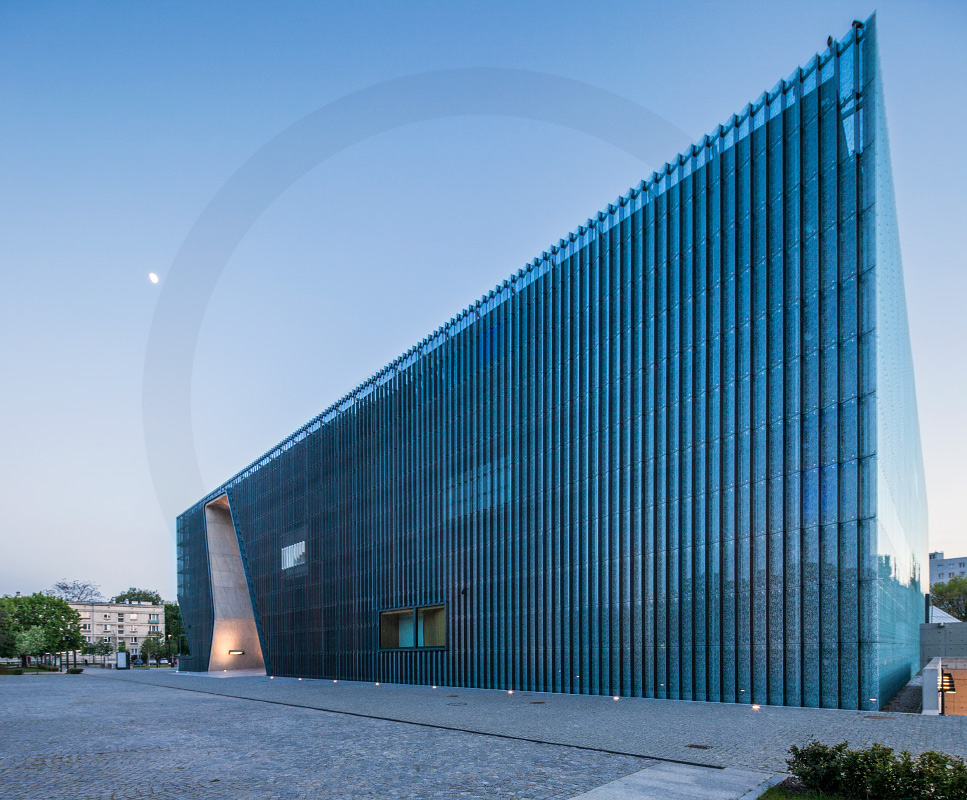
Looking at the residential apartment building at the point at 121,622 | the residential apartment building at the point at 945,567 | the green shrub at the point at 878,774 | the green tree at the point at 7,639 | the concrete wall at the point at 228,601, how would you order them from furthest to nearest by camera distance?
the residential apartment building at the point at 945,567, the residential apartment building at the point at 121,622, the green tree at the point at 7,639, the concrete wall at the point at 228,601, the green shrub at the point at 878,774

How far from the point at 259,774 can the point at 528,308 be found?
72.5 feet

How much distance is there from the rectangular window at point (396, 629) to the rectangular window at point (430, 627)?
34.1 inches

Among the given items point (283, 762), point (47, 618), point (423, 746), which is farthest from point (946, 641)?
point (47, 618)

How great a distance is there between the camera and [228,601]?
196 feet

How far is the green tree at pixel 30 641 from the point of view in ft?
273

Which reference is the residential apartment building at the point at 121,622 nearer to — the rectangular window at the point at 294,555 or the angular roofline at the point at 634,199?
the rectangular window at the point at 294,555

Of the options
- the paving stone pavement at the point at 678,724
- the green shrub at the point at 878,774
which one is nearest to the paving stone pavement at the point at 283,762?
the paving stone pavement at the point at 678,724

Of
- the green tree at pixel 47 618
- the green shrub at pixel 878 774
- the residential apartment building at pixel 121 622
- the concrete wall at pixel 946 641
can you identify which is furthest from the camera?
the residential apartment building at pixel 121 622

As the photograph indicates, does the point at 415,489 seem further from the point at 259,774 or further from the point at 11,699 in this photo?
the point at 259,774

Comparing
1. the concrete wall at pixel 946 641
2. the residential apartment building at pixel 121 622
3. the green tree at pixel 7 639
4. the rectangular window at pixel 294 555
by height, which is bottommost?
the residential apartment building at pixel 121 622

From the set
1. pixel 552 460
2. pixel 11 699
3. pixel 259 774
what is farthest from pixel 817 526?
pixel 11 699

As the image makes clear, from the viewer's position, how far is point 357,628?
Answer: 131 ft

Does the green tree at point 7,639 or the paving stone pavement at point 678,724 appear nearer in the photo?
the paving stone pavement at point 678,724

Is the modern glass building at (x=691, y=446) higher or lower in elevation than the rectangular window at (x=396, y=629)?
higher
